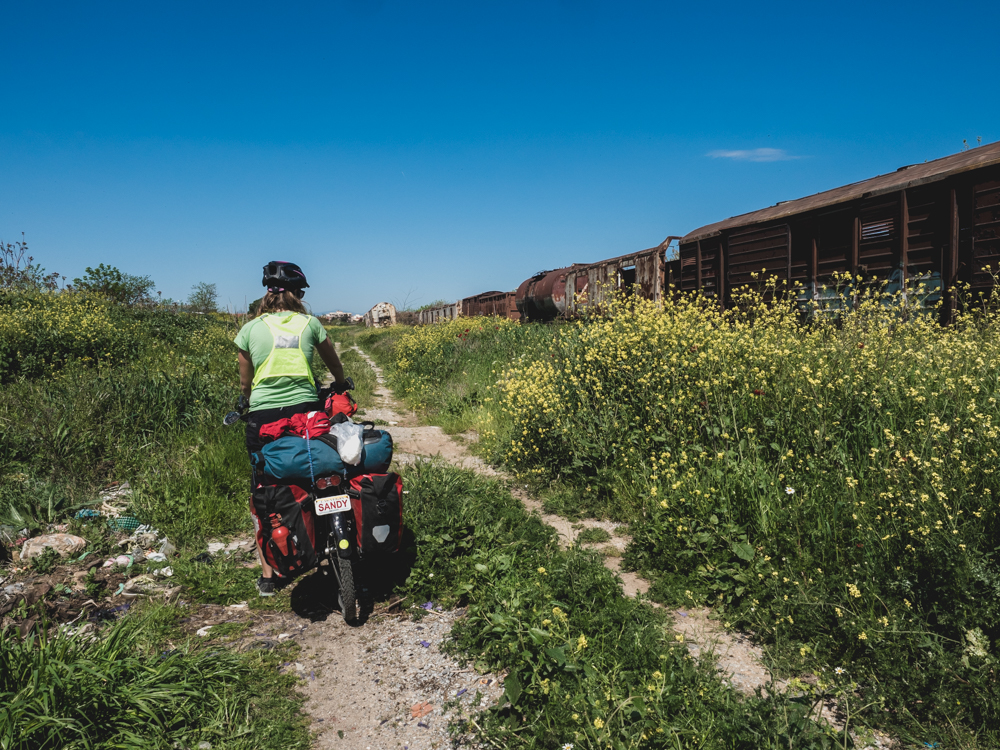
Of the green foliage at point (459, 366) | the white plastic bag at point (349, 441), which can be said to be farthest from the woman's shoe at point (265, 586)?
the green foliage at point (459, 366)

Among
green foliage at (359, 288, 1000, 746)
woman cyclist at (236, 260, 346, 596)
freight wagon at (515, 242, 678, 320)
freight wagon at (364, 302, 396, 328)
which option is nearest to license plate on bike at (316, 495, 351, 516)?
woman cyclist at (236, 260, 346, 596)

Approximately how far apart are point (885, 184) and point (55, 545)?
36.2 ft

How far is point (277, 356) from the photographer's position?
353 cm

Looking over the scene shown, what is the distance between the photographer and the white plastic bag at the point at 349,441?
3.28 metres

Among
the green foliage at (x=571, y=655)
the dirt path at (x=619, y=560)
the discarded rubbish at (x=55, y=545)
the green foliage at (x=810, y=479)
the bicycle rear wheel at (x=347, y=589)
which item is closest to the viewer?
the green foliage at (x=571, y=655)

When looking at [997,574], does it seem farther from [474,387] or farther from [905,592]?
[474,387]

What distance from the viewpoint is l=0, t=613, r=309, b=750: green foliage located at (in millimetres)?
2064

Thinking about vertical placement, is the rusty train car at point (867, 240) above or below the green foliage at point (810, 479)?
above

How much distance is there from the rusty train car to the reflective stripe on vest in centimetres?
479

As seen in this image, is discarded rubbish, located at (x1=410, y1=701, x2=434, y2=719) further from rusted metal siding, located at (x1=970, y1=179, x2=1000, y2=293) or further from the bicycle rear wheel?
rusted metal siding, located at (x1=970, y1=179, x2=1000, y2=293)

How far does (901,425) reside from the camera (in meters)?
4.14

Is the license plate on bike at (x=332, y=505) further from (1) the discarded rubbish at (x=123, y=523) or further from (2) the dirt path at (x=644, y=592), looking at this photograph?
(1) the discarded rubbish at (x=123, y=523)

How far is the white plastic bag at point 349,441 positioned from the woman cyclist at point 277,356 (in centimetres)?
39

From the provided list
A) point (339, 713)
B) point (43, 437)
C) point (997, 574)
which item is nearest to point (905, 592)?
point (997, 574)
